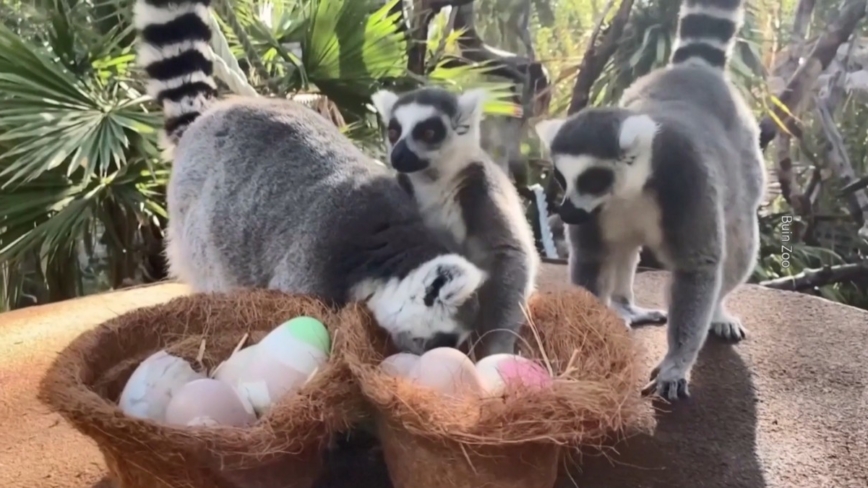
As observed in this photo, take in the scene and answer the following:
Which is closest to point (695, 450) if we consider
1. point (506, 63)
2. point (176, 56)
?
point (506, 63)

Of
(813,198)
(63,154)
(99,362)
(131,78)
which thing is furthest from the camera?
(131,78)

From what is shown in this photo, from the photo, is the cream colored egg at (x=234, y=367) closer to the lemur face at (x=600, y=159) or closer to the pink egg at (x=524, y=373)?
the pink egg at (x=524, y=373)

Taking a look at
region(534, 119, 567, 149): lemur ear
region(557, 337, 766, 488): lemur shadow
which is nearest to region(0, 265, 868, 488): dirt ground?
region(557, 337, 766, 488): lemur shadow

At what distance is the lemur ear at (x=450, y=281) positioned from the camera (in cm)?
145

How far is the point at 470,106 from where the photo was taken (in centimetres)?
182

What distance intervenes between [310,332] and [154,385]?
0.31 metres

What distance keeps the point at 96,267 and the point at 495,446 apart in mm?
2776

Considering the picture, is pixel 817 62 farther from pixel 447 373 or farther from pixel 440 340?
pixel 447 373

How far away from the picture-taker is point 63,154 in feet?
7.66

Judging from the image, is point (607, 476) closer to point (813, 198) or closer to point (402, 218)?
point (402, 218)

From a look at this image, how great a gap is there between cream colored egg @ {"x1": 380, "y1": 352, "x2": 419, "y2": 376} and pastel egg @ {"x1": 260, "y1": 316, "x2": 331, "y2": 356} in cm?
14

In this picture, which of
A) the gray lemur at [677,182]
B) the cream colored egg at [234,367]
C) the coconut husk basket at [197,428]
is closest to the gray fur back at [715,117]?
the gray lemur at [677,182]

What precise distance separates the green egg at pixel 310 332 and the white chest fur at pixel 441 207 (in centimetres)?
42

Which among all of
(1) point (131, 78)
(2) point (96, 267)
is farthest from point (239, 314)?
(2) point (96, 267)
